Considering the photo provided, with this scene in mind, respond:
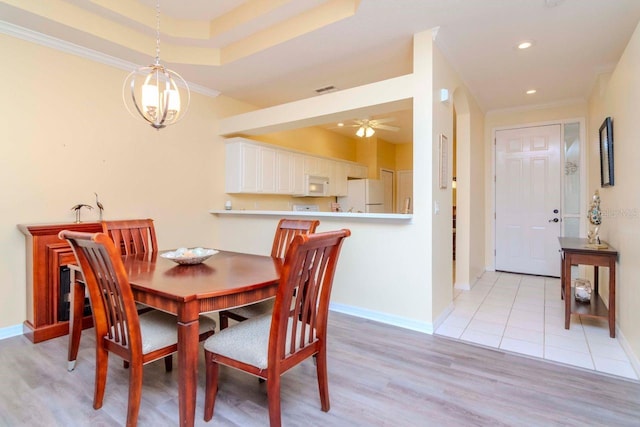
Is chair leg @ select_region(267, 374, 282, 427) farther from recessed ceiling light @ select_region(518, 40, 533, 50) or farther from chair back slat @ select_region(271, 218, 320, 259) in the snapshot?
recessed ceiling light @ select_region(518, 40, 533, 50)

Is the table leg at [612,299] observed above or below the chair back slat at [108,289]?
below

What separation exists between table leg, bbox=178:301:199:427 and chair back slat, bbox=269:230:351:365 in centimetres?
35

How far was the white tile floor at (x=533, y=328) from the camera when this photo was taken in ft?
7.78

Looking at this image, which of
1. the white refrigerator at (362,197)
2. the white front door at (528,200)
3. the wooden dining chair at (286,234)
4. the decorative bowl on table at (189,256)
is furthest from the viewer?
the white refrigerator at (362,197)

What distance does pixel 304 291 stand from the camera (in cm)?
170

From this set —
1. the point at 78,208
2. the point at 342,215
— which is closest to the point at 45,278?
the point at 78,208

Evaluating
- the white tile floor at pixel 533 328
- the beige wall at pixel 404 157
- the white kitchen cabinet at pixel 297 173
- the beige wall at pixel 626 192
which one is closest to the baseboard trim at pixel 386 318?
the white tile floor at pixel 533 328

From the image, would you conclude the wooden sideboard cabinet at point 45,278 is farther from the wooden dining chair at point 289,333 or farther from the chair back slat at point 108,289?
the wooden dining chair at point 289,333

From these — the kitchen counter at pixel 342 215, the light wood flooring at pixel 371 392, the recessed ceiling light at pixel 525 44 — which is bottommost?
the light wood flooring at pixel 371 392

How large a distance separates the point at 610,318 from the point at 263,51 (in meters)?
3.91

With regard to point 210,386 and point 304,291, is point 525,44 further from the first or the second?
point 210,386

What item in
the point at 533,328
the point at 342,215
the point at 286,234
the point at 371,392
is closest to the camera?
the point at 371,392

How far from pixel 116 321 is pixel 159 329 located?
21 centimetres

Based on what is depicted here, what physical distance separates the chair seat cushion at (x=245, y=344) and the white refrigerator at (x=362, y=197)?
16.8 ft
